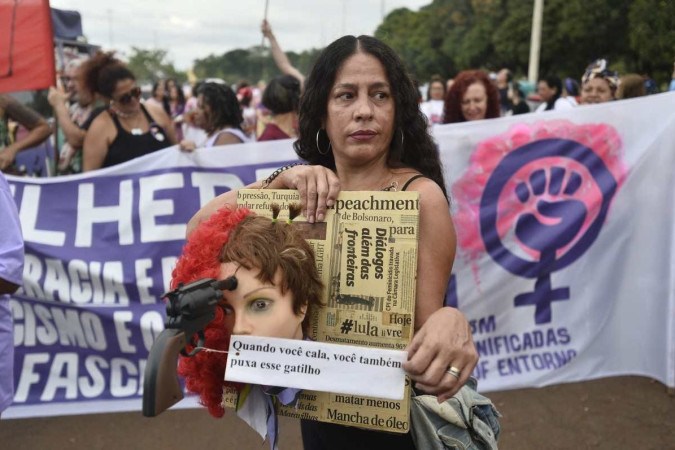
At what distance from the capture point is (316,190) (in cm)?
164

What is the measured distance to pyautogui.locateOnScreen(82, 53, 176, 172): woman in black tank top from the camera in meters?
4.70

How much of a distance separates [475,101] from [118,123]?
259 cm

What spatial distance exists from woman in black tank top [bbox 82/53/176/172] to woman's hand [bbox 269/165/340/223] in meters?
3.31

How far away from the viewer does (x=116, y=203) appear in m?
4.04

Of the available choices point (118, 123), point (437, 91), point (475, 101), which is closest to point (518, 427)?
point (475, 101)

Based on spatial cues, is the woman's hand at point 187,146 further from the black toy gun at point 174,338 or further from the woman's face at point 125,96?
the black toy gun at point 174,338

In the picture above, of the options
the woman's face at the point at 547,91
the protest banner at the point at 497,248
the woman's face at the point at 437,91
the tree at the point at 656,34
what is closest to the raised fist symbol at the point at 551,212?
the protest banner at the point at 497,248

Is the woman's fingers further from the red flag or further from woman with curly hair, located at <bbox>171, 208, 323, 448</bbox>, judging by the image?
the red flag

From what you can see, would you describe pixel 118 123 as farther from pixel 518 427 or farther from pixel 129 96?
pixel 518 427

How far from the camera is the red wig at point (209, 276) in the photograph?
153cm

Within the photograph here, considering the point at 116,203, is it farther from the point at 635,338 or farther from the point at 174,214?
the point at 635,338

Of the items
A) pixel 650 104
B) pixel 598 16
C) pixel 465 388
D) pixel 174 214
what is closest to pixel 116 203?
pixel 174 214

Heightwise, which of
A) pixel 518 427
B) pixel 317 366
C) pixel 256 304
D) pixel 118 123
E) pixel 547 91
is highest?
pixel 547 91

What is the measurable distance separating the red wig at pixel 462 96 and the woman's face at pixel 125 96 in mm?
2319
